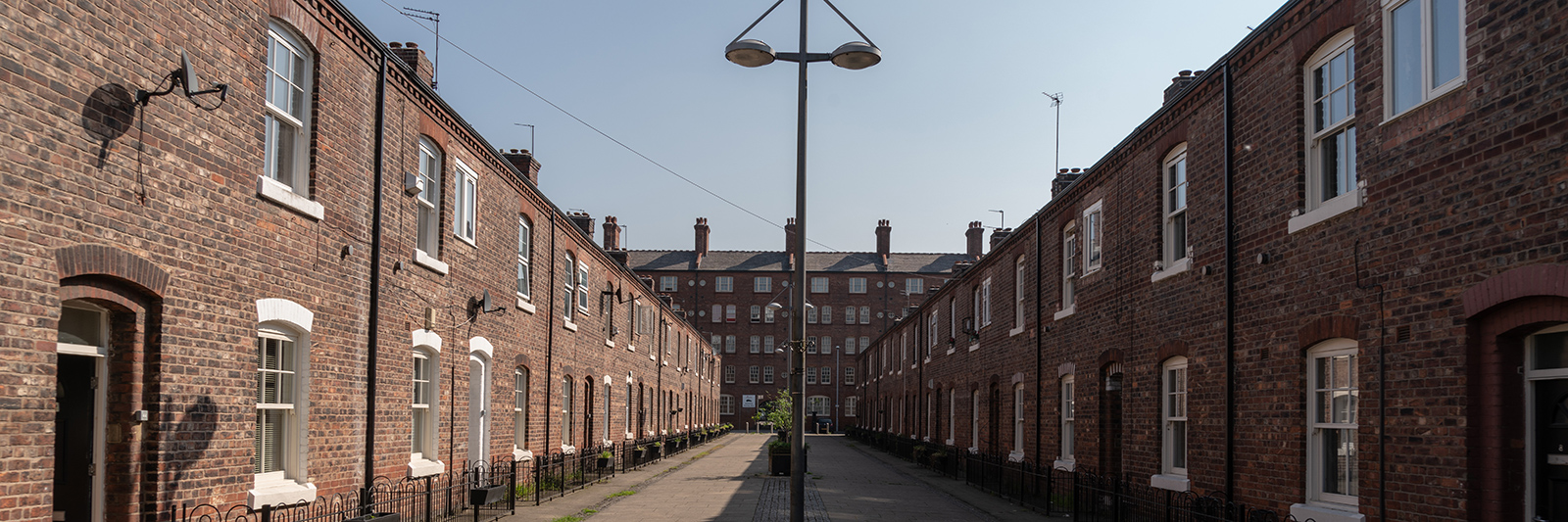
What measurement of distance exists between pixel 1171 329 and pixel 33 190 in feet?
40.6

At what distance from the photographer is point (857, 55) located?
11133 mm

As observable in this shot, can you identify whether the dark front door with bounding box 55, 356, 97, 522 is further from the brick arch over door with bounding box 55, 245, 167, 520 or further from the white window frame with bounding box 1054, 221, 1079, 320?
the white window frame with bounding box 1054, 221, 1079, 320

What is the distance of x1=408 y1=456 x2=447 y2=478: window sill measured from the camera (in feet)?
47.5

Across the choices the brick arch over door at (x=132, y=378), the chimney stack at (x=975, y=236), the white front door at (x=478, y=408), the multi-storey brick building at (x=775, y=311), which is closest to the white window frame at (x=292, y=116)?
the brick arch over door at (x=132, y=378)

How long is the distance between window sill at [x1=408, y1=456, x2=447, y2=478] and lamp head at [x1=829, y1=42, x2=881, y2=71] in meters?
7.78

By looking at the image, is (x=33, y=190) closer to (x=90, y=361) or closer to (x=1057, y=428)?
(x=90, y=361)

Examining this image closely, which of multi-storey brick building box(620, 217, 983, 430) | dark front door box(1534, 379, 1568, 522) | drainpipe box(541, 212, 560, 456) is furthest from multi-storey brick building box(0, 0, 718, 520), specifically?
multi-storey brick building box(620, 217, 983, 430)

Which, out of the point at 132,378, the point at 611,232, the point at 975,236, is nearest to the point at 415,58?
the point at 132,378

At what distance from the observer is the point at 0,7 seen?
7.19 meters

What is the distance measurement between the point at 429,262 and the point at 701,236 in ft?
244

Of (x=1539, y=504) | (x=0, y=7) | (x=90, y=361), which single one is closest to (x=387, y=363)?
(x=90, y=361)

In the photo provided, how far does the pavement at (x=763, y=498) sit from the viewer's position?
684 inches

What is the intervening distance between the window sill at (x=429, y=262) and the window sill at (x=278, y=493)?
12.4ft

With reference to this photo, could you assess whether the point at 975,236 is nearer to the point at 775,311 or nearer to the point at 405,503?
the point at 775,311
